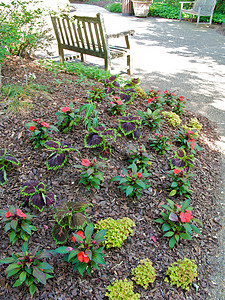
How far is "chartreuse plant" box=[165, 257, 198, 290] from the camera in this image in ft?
6.81

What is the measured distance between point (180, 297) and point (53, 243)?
1.11 m

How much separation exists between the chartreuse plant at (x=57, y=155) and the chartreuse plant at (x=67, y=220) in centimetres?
51

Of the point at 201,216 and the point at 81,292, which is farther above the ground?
the point at 81,292

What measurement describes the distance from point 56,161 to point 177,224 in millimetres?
1348

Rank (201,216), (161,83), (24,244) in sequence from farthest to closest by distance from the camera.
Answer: (161,83) → (201,216) → (24,244)

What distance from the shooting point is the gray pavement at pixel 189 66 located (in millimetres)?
4688

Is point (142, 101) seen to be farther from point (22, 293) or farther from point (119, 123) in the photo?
point (22, 293)

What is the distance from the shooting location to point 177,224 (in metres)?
2.42

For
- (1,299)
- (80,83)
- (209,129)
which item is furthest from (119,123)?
(1,299)

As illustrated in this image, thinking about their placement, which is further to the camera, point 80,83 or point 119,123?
point 80,83

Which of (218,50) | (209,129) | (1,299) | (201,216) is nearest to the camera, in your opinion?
(1,299)

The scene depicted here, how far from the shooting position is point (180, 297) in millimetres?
2029

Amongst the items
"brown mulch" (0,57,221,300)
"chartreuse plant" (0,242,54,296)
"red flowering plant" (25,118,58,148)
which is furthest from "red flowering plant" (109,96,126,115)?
"chartreuse plant" (0,242,54,296)

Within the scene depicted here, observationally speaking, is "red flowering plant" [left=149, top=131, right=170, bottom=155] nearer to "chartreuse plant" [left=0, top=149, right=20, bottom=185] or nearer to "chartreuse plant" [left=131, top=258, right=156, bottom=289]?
"chartreuse plant" [left=131, top=258, right=156, bottom=289]
